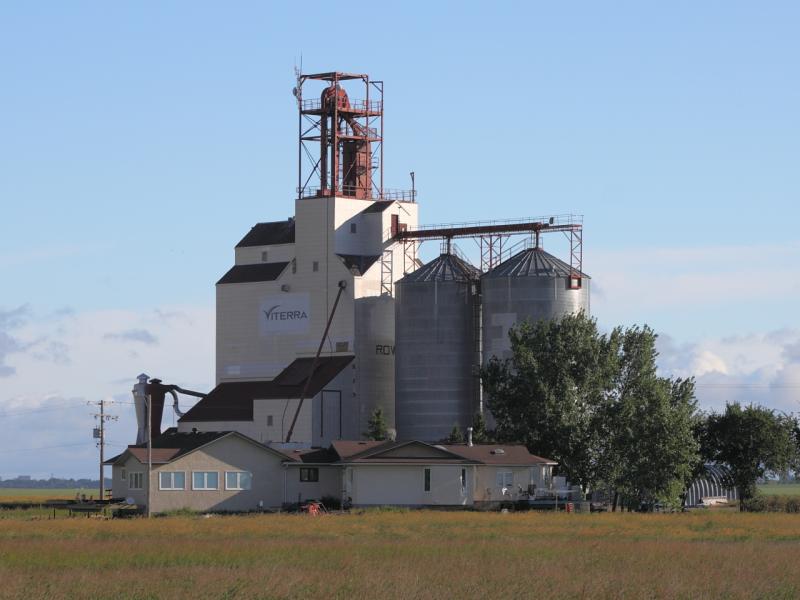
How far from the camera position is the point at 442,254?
382 ft

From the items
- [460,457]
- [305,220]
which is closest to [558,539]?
[460,457]

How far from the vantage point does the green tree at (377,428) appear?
108m

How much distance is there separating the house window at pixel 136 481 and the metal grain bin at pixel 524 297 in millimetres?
27579

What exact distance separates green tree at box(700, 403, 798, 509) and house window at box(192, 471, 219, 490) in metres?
34.4

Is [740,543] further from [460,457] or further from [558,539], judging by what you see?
[460,457]

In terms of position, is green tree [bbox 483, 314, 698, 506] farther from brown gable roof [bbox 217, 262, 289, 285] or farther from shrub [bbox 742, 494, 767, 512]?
brown gable roof [bbox 217, 262, 289, 285]

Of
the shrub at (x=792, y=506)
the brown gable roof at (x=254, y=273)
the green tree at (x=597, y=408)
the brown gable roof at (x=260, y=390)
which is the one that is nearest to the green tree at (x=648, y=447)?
the green tree at (x=597, y=408)

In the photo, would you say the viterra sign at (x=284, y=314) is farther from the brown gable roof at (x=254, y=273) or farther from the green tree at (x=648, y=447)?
the green tree at (x=648, y=447)

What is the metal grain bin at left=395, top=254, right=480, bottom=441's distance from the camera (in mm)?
111062

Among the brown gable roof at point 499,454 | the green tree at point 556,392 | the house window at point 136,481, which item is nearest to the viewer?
the house window at point 136,481

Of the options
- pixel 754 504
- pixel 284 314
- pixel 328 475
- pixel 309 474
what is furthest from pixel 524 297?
pixel 309 474

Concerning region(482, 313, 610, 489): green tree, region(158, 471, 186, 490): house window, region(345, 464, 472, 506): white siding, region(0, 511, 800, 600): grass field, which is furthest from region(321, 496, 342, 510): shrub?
region(0, 511, 800, 600): grass field

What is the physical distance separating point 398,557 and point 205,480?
38.9m

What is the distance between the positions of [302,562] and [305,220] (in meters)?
70.8
